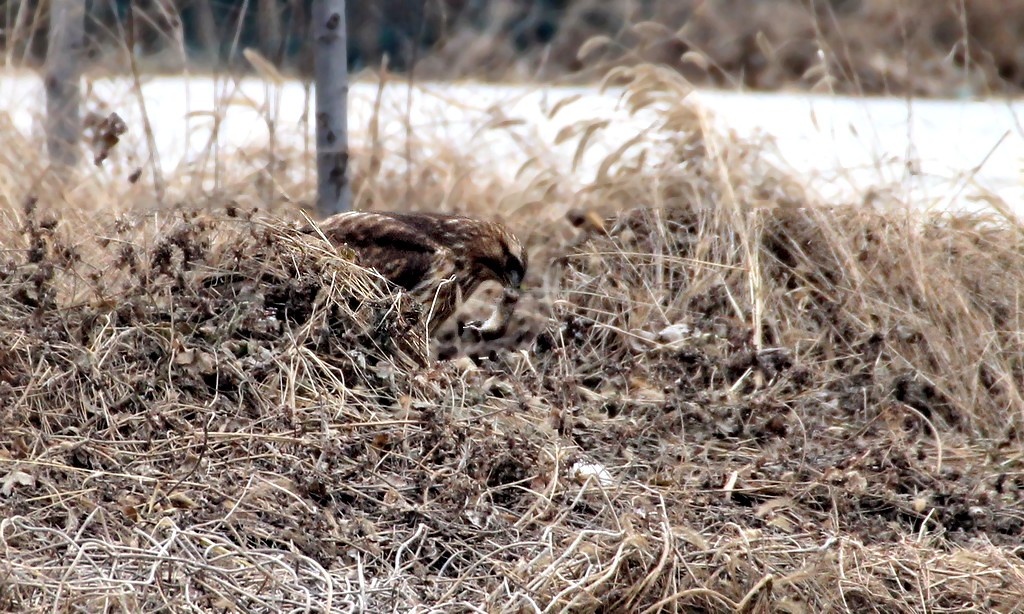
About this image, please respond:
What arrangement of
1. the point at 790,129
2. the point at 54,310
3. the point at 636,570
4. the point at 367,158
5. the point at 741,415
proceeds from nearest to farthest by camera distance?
the point at 636,570 → the point at 54,310 → the point at 741,415 → the point at 367,158 → the point at 790,129

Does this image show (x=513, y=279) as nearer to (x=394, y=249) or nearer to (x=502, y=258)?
(x=502, y=258)

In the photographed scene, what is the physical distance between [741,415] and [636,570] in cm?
111

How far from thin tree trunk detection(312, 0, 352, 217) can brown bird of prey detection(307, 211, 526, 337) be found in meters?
0.81

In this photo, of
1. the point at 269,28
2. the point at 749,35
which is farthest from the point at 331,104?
the point at 749,35

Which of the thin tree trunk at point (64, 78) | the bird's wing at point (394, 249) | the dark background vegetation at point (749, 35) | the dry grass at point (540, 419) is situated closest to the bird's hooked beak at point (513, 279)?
the dry grass at point (540, 419)

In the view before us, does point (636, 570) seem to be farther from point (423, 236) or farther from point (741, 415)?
point (423, 236)

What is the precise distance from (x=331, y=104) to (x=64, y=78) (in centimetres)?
148

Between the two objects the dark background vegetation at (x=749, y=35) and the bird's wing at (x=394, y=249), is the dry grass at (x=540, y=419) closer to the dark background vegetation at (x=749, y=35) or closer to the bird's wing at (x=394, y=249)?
the bird's wing at (x=394, y=249)

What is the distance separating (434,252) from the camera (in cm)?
402

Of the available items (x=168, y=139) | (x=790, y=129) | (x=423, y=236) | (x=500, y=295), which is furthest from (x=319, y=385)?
(x=790, y=129)

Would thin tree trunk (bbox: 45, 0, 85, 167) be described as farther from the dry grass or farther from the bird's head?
the bird's head

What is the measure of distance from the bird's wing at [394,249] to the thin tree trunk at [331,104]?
922mm

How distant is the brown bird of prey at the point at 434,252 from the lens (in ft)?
13.0

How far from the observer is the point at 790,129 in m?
9.56
